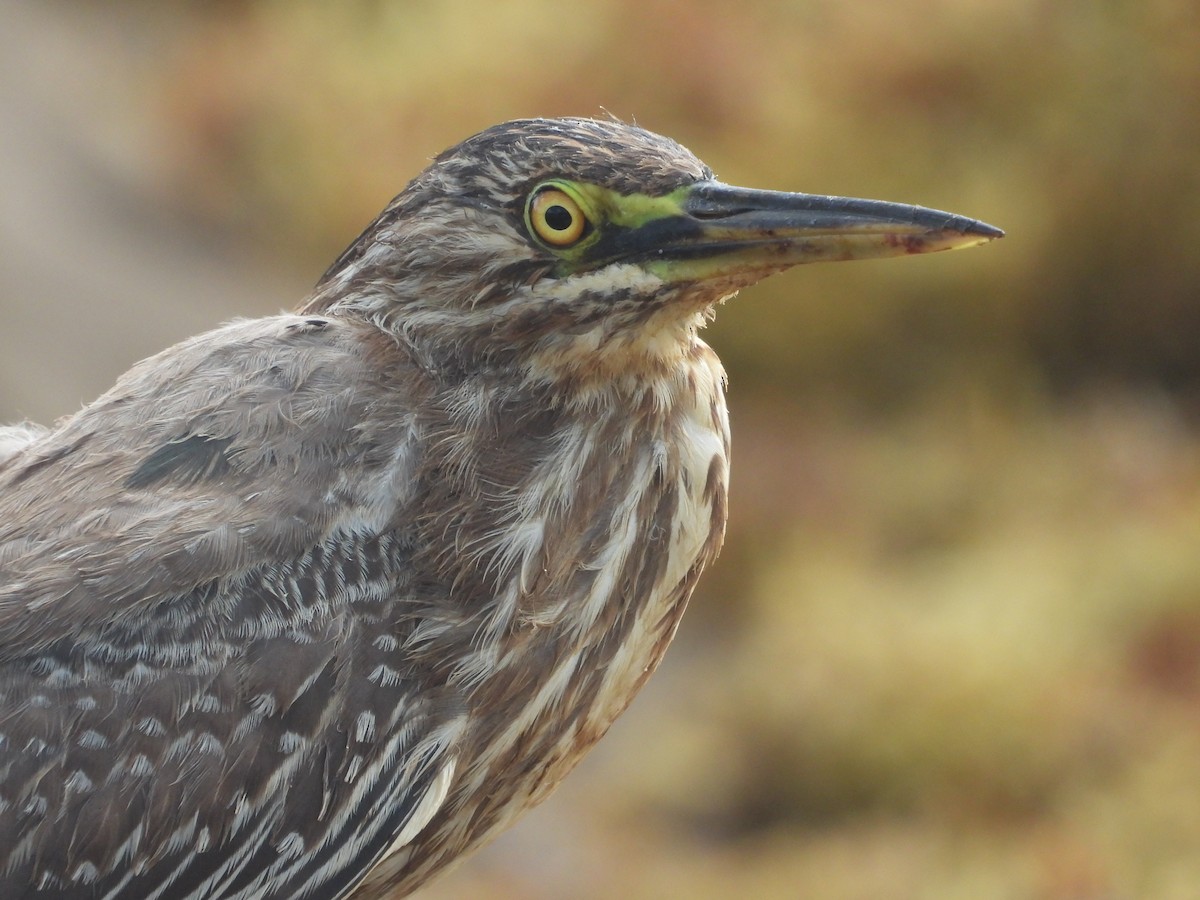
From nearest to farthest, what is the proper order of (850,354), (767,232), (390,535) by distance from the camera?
(767,232), (390,535), (850,354)

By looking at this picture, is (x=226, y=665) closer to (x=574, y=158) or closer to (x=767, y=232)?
(x=574, y=158)

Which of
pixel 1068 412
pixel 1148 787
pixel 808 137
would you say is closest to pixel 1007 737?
pixel 1148 787

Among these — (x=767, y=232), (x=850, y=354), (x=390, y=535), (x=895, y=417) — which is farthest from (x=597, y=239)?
(x=850, y=354)

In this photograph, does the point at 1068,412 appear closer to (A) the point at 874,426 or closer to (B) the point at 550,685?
(A) the point at 874,426

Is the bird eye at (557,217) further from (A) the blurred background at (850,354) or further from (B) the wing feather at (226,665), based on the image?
(A) the blurred background at (850,354)

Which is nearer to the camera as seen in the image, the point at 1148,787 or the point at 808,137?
the point at 1148,787

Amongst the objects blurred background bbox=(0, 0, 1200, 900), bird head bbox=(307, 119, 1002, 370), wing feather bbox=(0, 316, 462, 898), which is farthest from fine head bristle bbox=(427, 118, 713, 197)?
blurred background bbox=(0, 0, 1200, 900)

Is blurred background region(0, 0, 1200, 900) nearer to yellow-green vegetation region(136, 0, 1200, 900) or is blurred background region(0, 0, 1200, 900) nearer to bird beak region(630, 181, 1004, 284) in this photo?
yellow-green vegetation region(136, 0, 1200, 900)
